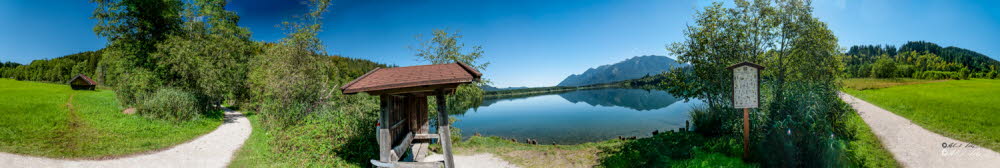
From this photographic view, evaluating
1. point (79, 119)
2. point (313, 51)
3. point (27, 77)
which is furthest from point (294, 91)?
point (27, 77)

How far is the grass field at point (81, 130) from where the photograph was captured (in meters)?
8.18

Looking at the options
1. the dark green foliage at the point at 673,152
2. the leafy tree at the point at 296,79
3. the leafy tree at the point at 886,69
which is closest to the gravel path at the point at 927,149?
the dark green foliage at the point at 673,152

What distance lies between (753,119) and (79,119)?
21.7 m

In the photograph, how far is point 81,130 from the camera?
33.1 ft

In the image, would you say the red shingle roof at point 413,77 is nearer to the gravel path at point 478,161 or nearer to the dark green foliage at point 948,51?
the gravel path at point 478,161

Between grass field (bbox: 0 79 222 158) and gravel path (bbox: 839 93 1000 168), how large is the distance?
729 inches

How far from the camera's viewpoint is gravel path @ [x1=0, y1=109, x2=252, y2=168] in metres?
7.25

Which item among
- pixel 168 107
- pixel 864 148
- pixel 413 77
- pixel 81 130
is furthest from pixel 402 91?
pixel 168 107

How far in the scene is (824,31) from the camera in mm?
9109

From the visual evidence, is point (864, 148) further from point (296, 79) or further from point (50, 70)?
point (50, 70)

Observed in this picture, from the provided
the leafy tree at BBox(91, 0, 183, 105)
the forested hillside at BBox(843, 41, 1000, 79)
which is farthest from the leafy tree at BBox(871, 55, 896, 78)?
the leafy tree at BBox(91, 0, 183, 105)

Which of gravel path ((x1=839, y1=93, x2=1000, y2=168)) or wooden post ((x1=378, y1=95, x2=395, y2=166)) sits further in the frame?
gravel path ((x1=839, y1=93, x2=1000, y2=168))

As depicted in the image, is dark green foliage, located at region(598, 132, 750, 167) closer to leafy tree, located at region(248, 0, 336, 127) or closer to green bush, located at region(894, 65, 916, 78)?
leafy tree, located at region(248, 0, 336, 127)

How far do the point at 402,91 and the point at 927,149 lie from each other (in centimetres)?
1144
